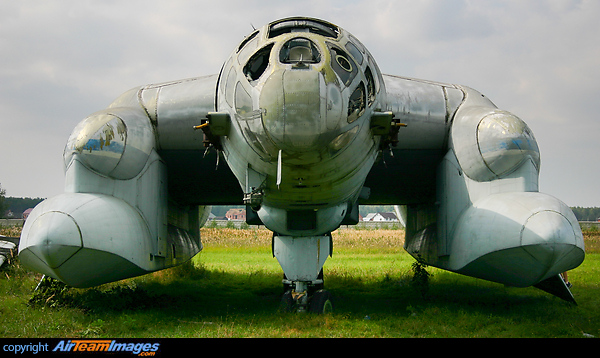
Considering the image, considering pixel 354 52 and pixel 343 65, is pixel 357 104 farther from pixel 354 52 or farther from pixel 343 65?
pixel 354 52

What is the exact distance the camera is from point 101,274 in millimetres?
7051

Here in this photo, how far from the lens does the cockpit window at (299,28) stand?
5.83m

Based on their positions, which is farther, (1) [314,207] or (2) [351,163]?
(1) [314,207]

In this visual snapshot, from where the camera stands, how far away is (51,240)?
6.16 m

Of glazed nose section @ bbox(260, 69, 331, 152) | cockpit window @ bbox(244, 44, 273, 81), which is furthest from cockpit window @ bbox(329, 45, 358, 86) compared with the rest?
cockpit window @ bbox(244, 44, 273, 81)

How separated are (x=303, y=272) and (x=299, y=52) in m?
3.76

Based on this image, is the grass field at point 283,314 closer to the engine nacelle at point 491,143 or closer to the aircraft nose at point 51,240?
the aircraft nose at point 51,240

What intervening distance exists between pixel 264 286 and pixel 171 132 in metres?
5.44

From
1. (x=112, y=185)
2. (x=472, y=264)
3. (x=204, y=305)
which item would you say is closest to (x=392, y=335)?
(x=472, y=264)

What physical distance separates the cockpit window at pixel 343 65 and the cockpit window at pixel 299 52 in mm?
207

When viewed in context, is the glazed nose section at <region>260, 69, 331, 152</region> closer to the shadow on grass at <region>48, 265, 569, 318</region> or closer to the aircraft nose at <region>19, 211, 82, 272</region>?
the aircraft nose at <region>19, 211, 82, 272</region>

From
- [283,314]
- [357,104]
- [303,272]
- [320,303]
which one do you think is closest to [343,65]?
[357,104]

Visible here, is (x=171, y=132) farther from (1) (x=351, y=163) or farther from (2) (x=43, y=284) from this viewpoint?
(1) (x=351, y=163)
